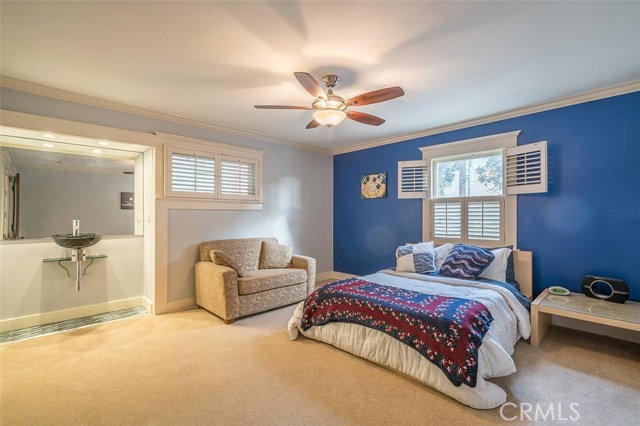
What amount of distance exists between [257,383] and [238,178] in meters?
3.00

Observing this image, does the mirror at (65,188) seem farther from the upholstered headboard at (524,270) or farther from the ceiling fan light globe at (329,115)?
the upholstered headboard at (524,270)

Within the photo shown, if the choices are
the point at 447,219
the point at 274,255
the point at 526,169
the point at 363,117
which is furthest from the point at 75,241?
the point at 526,169

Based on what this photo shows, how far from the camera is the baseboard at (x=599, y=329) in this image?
2.81 metres

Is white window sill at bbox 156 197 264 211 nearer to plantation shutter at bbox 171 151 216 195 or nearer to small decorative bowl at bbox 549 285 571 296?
plantation shutter at bbox 171 151 216 195

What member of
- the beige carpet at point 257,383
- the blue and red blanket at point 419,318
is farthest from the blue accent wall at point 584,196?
the blue and red blanket at point 419,318

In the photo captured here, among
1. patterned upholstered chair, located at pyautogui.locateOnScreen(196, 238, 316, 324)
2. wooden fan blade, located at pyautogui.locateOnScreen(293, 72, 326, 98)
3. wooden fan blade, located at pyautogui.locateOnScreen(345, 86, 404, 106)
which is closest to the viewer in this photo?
wooden fan blade, located at pyautogui.locateOnScreen(293, 72, 326, 98)

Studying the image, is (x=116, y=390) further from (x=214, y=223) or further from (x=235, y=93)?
(x=235, y=93)

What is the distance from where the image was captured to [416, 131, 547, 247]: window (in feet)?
11.2

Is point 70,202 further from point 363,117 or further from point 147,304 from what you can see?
point 363,117

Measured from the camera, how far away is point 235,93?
10.0 ft

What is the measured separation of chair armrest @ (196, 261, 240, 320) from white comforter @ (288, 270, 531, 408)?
83 cm

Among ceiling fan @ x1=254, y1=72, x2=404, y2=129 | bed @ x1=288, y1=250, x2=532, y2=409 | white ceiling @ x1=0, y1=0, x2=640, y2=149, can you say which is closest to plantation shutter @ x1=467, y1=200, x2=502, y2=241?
bed @ x1=288, y1=250, x2=532, y2=409

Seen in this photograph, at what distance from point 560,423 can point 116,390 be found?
2990mm

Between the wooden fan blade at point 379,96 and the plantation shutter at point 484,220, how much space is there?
2.31 metres
